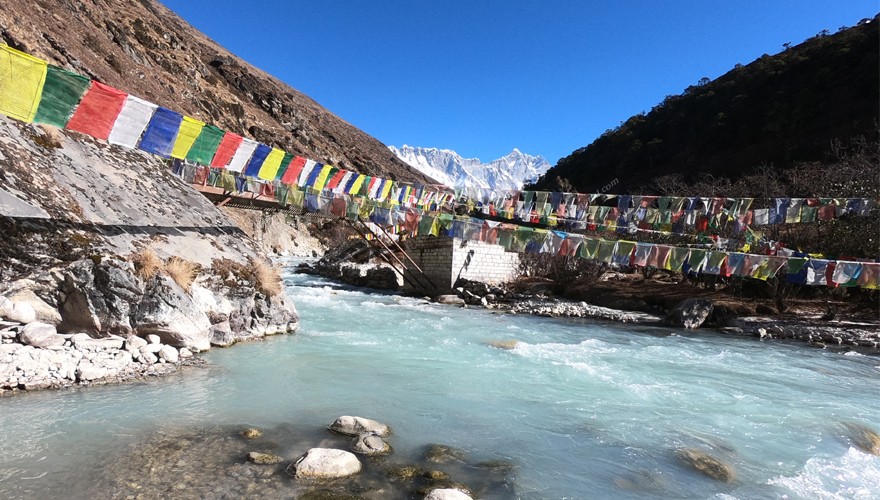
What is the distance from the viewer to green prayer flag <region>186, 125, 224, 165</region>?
8.57 metres

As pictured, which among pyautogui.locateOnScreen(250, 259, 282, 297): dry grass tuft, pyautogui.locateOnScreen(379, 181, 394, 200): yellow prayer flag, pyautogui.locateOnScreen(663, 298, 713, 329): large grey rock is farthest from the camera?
pyautogui.locateOnScreen(379, 181, 394, 200): yellow prayer flag

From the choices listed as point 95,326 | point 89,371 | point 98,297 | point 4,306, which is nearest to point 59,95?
point 98,297

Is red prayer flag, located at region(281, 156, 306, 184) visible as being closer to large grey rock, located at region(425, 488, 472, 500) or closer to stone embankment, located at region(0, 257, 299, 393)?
stone embankment, located at region(0, 257, 299, 393)

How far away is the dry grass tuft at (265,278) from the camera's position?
9000 mm

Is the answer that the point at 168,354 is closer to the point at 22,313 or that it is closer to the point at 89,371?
the point at 89,371

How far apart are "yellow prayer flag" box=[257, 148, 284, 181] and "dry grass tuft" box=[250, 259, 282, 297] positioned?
7.06 ft

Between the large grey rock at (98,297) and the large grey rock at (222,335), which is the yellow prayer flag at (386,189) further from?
the large grey rock at (98,297)

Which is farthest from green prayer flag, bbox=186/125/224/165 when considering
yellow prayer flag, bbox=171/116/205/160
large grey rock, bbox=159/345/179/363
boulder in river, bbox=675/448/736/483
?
boulder in river, bbox=675/448/736/483

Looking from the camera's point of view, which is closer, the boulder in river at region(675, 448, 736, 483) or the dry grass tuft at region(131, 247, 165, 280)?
the boulder in river at region(675, 448, 736, 483)

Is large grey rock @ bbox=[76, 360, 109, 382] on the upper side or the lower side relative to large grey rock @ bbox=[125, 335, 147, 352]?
lower

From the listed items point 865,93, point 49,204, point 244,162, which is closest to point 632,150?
point 865,93

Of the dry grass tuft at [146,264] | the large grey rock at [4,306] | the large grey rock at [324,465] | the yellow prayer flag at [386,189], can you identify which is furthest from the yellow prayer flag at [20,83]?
the yellow prayer flag at [386,189]

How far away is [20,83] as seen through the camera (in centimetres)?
586

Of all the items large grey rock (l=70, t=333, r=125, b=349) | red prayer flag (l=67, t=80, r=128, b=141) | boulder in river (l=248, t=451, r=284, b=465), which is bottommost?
boulder in river (l=248, t=451, r=284, b=465)
